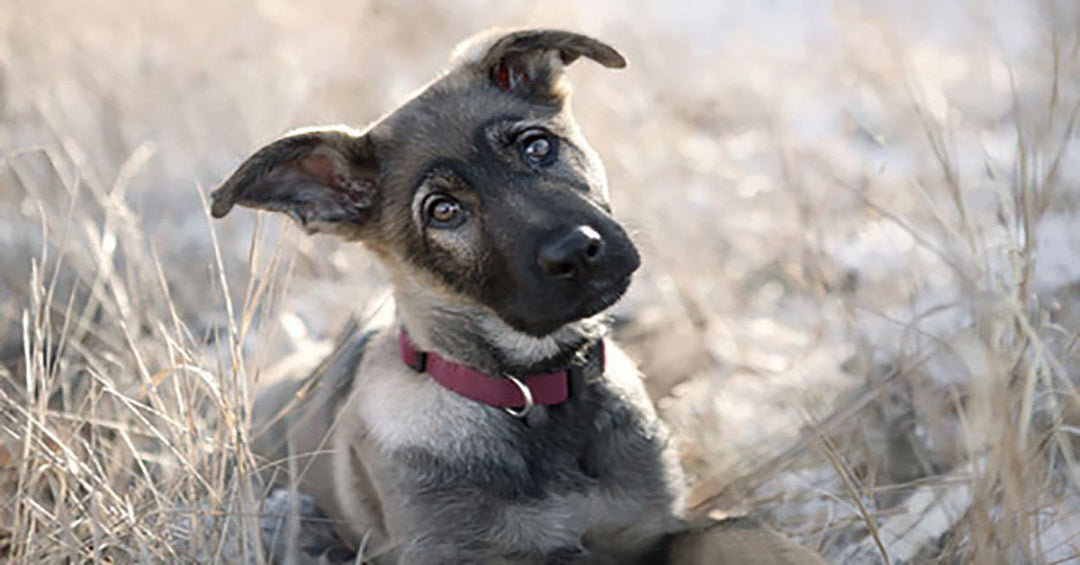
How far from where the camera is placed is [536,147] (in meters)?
3.38

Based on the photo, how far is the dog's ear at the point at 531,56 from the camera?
3.48 meters

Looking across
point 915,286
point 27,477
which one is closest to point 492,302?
point 27,477

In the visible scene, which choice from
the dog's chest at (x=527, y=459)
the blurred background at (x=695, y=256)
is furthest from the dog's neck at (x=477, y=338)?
the blurred background at (x=695, y=256)

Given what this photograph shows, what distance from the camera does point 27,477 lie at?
347cm

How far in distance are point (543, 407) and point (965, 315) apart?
181 centimetres

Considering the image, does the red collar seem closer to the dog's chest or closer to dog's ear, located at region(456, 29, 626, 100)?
the dog's chest

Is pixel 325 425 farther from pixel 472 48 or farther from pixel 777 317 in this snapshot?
pixel 777 317

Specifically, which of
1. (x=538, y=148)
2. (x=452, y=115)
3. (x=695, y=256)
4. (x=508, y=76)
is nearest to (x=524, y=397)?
(x=538, y=148)

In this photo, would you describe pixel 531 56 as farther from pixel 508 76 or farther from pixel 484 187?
pixel 484 187

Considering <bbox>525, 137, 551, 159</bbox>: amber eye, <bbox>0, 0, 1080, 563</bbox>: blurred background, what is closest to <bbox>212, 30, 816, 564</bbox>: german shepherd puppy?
<bbox>525, 137, 551, 159</bbox>: amber eye

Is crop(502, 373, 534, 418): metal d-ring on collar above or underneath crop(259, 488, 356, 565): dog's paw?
above

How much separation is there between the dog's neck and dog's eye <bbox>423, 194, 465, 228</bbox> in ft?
0.69

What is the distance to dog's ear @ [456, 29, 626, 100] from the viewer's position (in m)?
3.48

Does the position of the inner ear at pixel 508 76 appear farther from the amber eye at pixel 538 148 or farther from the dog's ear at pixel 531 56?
the amber eye at pixel 538 148
